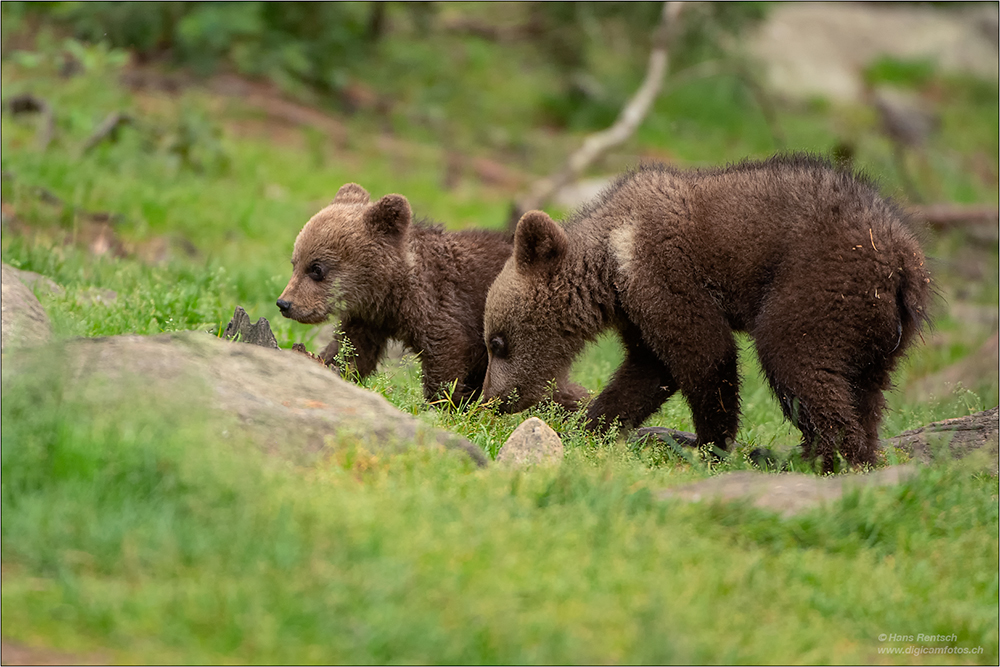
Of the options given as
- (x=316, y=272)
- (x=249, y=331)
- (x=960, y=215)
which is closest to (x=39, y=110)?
(x=316, y=272)

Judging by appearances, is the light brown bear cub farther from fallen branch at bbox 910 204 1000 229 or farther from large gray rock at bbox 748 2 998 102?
large gray rock at bbox 748 2 998 102

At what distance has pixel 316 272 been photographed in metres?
7.30

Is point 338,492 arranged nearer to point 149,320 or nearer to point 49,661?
point 49,661

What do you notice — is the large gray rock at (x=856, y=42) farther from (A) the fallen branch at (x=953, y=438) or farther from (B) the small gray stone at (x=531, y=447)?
(B) the small gray stone at (x=531, y=447)

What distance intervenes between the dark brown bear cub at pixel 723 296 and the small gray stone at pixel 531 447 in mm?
1133

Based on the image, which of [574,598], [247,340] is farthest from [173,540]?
[247,340]

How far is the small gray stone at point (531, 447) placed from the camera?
555 cm

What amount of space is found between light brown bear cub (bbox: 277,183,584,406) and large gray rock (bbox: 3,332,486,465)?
5.81 feet

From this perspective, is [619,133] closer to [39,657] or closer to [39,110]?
[39,110]

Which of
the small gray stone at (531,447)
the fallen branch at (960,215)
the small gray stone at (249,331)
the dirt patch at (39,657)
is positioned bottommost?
the dirt patch at (39,657)

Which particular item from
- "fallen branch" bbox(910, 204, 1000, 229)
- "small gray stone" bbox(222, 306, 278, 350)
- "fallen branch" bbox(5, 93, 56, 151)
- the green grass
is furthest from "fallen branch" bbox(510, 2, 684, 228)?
the green grass

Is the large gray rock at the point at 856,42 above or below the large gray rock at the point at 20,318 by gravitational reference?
above

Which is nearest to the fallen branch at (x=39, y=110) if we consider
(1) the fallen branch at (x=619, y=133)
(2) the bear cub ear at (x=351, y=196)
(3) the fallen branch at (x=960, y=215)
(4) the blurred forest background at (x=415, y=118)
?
(4) the blurred forest background at (x=415, y=118)

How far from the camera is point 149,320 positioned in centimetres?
721
